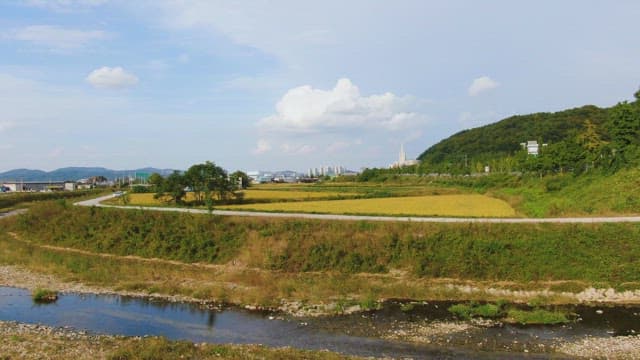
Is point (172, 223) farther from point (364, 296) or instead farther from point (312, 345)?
point (312, 345)

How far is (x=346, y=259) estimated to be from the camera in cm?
3133

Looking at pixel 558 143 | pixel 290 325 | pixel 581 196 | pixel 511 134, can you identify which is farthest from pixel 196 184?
pixel 511 134

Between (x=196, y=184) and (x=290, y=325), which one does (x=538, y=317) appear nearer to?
(x=290, y=325)

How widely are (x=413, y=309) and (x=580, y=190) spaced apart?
31.0 metres

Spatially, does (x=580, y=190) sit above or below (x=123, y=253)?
above

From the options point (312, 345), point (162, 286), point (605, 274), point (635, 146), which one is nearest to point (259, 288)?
point (162, 286)

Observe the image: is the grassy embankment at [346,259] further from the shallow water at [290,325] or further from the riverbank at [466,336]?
the riverbank at [466,336]

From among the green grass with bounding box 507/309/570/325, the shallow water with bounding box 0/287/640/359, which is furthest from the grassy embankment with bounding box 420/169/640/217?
the green grass with bounding box 507/309/570/325

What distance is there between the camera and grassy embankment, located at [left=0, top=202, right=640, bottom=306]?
90.0 ft

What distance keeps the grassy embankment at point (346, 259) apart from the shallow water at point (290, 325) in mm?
2147

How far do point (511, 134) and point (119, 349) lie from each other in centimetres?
14519

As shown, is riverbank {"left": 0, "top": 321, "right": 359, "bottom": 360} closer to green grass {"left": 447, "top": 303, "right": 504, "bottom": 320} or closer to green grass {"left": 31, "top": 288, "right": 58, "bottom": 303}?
green grass {"left": 31, "top": 288, "right": 58, "bottom": 303}

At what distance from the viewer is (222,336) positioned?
2052 centimetres

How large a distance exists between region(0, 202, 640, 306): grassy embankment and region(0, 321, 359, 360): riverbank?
740 cm
